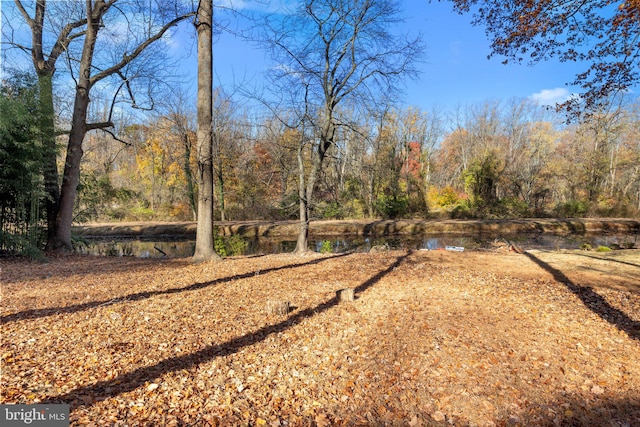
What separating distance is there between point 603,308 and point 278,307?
15.0 feet

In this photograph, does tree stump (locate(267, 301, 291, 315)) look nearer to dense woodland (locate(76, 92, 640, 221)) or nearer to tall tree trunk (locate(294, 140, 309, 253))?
tall tree trunk (locate(294, 140, 309, 253))

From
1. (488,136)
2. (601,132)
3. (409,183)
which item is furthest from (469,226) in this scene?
(488,136)

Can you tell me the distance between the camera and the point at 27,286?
17.3 feet

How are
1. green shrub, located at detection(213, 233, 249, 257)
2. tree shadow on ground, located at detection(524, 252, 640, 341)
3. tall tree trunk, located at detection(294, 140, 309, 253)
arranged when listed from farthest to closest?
green shrub, located at detection(213, 233, 249, 257), tall tree trunk, located at detection(294, 140, 309, 253), tree shadow on ground, located at detection(524, 252, 640, 341)

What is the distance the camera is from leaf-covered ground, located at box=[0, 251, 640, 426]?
2625mm

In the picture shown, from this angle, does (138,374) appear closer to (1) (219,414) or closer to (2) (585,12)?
(1) (219,414)

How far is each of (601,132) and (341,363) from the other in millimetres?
28577

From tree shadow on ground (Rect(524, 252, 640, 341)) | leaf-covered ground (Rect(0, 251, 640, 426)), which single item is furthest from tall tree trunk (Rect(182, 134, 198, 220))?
tree shadow on ground (Rect(524, 252, 640, 341))

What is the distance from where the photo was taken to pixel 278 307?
14.7ft

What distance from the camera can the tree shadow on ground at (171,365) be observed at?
8.43 feet

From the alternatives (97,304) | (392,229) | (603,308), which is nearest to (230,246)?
(392,229)

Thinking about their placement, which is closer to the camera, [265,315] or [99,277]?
[265,315]

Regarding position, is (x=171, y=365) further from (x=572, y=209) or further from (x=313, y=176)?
(x=572, y=209)

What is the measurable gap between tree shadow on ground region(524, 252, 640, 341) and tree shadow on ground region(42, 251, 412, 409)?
366 cm
